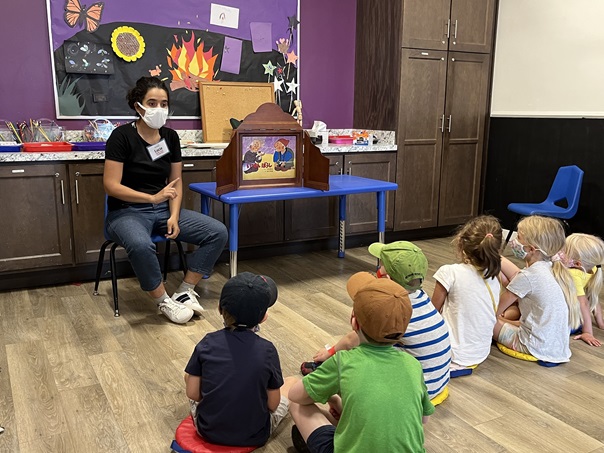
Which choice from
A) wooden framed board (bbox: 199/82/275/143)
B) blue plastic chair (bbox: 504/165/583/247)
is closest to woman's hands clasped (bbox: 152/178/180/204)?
wooden framed board (bbox: 199/82/275/143)

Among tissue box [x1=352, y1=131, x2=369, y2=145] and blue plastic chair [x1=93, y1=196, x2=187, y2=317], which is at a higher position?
tissue box [x1=352, y1=131, x2=369, y2=145]

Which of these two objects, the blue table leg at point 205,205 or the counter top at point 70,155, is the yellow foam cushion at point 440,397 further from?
the counter top at point 70,155

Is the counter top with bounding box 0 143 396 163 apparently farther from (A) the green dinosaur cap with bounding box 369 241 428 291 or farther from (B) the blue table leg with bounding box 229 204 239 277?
(A) the green dinosaur cap with bounding box 369 241 428 291

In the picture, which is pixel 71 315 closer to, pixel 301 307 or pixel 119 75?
pixel 301 307

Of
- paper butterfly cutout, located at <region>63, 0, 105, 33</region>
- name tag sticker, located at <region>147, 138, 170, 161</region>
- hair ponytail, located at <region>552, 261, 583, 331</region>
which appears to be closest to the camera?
hair ponytail, located at <region>552, 261, 583, 331</region>

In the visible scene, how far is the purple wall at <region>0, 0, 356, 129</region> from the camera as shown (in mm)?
3607

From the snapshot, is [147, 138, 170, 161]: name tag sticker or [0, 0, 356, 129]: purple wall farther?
[0, 0, 356, 129]: purple wall

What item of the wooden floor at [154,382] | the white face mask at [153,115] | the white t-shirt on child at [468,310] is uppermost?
the white face mask at [153,115]

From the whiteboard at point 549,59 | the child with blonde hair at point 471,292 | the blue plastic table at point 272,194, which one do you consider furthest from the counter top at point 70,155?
the whiteboard at point 549,59

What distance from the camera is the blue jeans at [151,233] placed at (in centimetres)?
288

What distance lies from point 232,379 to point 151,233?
1.62 meters

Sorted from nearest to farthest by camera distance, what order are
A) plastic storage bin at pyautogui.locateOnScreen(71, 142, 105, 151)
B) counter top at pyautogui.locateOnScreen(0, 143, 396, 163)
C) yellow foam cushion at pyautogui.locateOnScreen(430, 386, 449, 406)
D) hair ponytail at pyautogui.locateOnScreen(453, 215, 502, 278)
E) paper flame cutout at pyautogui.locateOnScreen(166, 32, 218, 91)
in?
yellow foam cushion at pyautogui.locateOnScreen(430, 386, 449, 406) → hair ponytail at pyautogui.locateOnScreen(453, 215, 502, 278) → counter top at pyautogui.locateOnScreen(0, 143, 396, 163) → plastic storage bin at pyautogui.locateOnScreen(71, 142, 105, 151) → paper flame cutout at pyautogui.locateOnScreen(166, 32, 218, 91)

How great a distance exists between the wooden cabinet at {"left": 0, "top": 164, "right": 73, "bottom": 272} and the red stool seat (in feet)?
6.63

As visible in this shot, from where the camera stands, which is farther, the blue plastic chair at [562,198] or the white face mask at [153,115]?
the blue plastic chair at [562,198]
